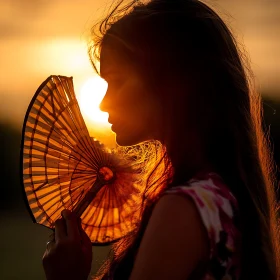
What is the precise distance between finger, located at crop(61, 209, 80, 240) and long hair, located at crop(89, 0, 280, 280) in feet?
0.28

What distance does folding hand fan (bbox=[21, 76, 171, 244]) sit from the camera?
195 cm

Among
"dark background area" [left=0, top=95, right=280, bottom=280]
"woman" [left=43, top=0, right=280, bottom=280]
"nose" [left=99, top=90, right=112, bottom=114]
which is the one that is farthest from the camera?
"dark background area" [left=0, top=95, right=280, bottom=280]

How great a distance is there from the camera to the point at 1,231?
1638 cm

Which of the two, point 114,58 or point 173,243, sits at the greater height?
point 114,58

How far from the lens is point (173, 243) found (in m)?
1.47

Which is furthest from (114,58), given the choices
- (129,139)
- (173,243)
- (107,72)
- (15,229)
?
(15,229)

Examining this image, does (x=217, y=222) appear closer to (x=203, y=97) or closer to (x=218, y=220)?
(x=218, y=220)

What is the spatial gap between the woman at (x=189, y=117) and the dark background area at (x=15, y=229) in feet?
14.0

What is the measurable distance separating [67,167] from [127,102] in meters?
0.30

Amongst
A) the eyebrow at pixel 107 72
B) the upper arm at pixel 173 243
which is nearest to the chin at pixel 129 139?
the eyebrow at pixel 107 72

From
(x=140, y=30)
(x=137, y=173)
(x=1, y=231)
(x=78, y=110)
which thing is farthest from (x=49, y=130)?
(x=1, y=231)

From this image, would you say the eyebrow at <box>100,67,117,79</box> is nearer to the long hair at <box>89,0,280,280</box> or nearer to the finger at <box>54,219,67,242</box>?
the long hair at <box>89,0,280,280</box>

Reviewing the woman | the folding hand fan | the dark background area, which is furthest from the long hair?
the dark background area

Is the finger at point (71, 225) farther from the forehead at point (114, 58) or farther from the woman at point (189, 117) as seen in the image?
the forehead at point (114, 58)
